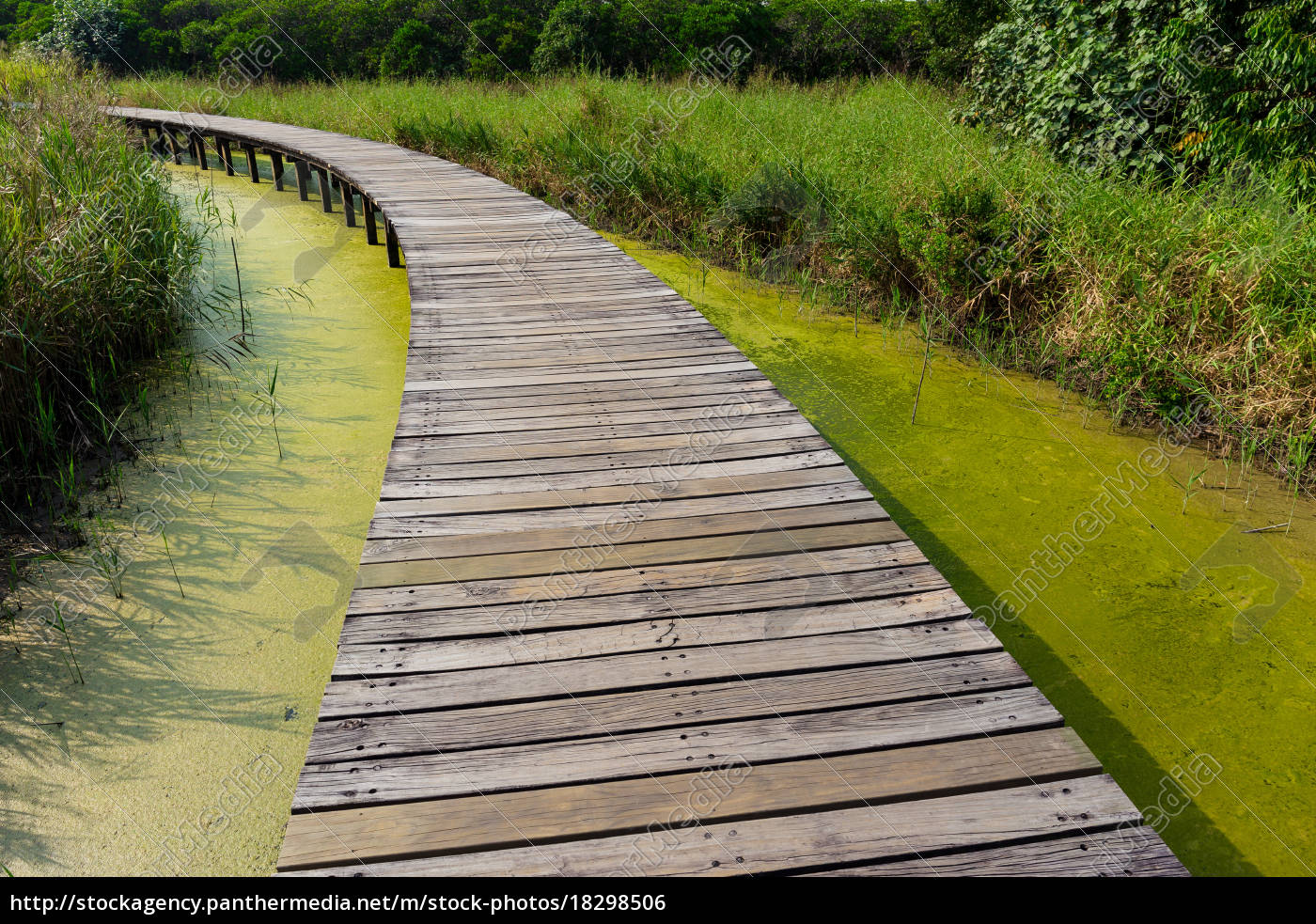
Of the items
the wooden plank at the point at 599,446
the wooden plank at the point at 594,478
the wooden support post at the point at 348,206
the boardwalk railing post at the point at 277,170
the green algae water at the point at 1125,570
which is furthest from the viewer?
the boardwalk railing post at the point at 277,170

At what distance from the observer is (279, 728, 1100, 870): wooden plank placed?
4.31ft

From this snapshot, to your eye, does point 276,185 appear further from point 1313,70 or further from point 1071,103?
point 1313,70

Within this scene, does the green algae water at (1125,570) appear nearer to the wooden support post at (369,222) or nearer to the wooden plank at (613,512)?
the wooden plank at (613,512)

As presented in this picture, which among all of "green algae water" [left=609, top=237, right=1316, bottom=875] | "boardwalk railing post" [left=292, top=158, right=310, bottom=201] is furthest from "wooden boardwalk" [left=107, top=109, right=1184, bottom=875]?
"boardwalk railing post" [left=292, top=158, right=310, bottom=201]

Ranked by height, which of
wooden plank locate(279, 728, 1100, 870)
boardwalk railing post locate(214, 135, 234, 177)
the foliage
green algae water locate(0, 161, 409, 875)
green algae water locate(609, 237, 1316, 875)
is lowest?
green algae water locate(0, 161, 409, 875)

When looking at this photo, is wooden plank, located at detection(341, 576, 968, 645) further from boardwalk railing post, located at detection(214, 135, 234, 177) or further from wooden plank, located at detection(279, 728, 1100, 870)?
boardwalk railing post, located at detection(214, 135, 234, 177)

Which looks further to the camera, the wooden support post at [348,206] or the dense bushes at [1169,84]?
the wooden support post at [348,206]

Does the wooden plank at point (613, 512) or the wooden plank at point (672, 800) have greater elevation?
the wooden plank at point (613, 512)

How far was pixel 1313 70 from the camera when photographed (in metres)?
4.28

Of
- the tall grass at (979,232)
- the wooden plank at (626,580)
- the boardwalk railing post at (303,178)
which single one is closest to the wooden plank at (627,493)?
the wooden plank at (626,580)

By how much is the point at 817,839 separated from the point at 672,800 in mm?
244

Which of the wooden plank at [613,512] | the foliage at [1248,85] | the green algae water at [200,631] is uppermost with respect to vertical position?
the foliage at [1248,85]

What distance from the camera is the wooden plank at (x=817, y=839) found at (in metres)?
1.28

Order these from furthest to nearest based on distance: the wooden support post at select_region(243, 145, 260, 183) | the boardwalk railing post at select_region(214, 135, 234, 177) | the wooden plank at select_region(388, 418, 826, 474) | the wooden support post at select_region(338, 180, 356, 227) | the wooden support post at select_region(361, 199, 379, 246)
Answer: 1. the boardwalk railing post at select_region(214, 135, 234, 177)
2. the wooden support post at select_region(243, 145, 260, 183)
3. the wooden support post at select_region(338, 180, 356, 227)
4. the wooden support post at select_region(361, 199, 379, 246)
5. the wooden plank at select_region(388, 418, 826, 474)
